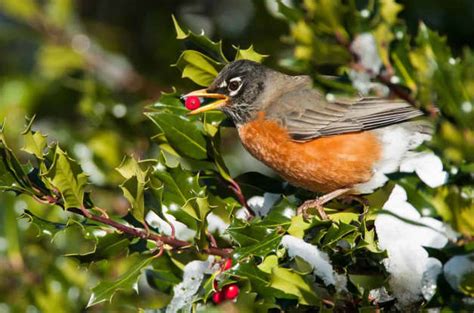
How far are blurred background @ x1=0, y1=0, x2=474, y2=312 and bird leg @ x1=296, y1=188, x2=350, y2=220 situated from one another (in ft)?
2.90

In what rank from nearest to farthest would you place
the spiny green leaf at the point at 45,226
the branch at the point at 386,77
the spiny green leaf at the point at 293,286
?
the branch at the point at 386,77 → the spiny green leaf at the point at 293,286 → the spiny green leaf at the point at 45,226

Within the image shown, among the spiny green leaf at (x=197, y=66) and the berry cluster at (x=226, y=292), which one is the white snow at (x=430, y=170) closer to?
the berry cluster at (x=226, y=292)

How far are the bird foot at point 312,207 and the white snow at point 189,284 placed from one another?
35 centimetres

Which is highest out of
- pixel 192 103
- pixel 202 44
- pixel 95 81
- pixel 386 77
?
pixel 386 77

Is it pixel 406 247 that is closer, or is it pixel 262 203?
pixel 406 247

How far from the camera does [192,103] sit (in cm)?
323

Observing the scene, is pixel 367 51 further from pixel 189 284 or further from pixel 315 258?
pixel 189 284

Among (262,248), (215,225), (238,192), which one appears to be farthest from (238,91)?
(262,248)

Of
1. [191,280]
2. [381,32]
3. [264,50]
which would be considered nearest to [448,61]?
[381,32]

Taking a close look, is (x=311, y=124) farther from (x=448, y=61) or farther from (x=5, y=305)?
(x=448, y=61)

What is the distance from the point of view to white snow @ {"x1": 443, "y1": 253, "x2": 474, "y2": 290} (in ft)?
6.66

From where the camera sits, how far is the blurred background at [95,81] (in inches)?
152

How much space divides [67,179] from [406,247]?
99 centimetres

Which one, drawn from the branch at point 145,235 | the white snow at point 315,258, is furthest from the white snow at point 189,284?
the white snow at point 315,258
